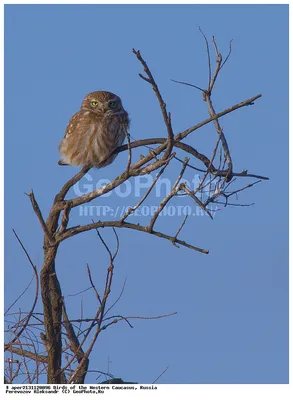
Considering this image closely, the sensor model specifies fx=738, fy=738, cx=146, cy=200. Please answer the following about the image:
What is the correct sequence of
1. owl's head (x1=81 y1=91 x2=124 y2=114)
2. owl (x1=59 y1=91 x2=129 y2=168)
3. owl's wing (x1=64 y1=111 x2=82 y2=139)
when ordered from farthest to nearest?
1. owl's head (x1=81 y1=91 x2=124 y2=114)
2. owl's wing (x1=64 y1=111 x2=82 y2=139)
3. owl (x1=59 y1=91 x2=129 y2=168)

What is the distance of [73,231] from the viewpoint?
427 cm

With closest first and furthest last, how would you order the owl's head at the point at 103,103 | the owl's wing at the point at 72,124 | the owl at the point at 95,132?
the owl at the point at 95,132 < the owl's wing at the point at 72,124 < the owl's head at the point at 103,103

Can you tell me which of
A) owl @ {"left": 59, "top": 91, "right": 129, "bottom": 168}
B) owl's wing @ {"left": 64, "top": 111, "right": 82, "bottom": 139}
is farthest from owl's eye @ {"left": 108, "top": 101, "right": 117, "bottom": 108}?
owl's wing @ {"left": 64, "top": 111, "right": 82, "bottom": 139}

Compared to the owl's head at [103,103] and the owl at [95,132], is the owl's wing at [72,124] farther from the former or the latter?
the owl's head at [103,103]

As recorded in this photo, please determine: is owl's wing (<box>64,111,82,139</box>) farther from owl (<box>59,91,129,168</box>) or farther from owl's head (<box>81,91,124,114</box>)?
owl's head (<box>81,91,124,114</box>)

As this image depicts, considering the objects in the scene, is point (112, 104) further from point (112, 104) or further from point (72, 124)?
point (72, 124)

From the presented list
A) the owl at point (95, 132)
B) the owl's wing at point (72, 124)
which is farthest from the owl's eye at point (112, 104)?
the owl's wing at point (72, 124)

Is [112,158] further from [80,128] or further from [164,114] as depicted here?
[164,114]

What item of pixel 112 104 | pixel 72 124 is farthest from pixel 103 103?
pixel 72 124

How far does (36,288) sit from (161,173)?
1.01 metres

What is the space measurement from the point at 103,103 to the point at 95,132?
0.36 metres

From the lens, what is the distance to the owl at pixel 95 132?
5579 millimetres

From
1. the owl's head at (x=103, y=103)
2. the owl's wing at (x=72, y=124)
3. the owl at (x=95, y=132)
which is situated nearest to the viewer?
the owl at (x=95, y=132)

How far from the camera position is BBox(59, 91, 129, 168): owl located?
220 inches
